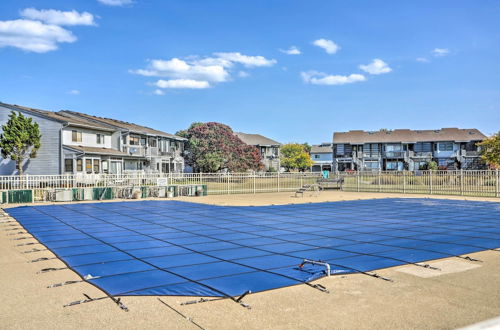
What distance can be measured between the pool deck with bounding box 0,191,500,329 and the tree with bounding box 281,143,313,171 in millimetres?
71210

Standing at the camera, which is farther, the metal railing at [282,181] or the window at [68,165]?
the window at [68,165]

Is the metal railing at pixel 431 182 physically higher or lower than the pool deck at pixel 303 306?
higher

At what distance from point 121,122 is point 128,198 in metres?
26.9

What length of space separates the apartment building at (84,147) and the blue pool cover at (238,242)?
63.1 ft

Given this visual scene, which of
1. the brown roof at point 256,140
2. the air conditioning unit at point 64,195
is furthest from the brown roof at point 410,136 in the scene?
the air conditioning unit at point 64,195

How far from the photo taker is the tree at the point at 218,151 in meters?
49.2

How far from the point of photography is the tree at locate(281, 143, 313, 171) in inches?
3086

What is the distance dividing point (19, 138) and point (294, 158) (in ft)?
170

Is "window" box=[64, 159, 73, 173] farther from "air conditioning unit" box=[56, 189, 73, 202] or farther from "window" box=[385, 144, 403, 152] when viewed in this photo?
"window" box=[385, 144, 403, 152]

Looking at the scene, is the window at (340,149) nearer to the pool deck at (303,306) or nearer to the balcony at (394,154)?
the balcony at (394,154)

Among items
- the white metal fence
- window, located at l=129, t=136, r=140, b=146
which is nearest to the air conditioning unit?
the white metal fence

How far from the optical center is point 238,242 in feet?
34.3

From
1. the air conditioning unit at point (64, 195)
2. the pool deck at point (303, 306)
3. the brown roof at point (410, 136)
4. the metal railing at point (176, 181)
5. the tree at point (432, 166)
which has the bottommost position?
the pool deck at point (303, 306)

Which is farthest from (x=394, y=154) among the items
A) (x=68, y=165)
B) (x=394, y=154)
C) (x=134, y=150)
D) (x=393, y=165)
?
(x=68, y=165)
